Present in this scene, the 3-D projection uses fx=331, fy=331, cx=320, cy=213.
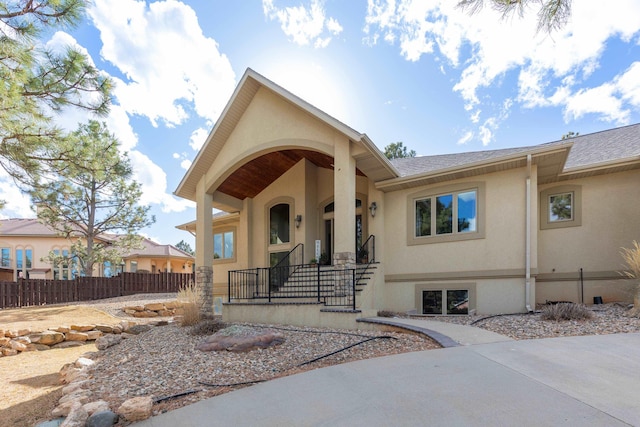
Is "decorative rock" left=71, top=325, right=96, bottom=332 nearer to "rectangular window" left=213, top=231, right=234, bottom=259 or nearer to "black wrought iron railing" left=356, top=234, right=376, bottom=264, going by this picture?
"rectangular window" left=213, top=231, right=234, bottom=259

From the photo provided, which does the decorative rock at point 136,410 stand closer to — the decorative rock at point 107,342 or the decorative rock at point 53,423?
the decorative rock at point 53,423

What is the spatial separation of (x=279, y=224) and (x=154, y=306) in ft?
22.2

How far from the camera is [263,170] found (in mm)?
12078

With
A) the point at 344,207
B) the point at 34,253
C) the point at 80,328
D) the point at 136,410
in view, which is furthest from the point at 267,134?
the point at 34,253

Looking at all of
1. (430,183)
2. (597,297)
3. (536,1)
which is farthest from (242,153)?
(597,297)

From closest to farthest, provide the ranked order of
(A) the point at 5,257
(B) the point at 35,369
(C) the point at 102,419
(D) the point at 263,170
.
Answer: (C) the point at 102,419 → (B) the point at 35,369 → (D) the point at 263,170 → (A) the point at 5,257

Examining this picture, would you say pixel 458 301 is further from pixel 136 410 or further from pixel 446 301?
pixel 136 410

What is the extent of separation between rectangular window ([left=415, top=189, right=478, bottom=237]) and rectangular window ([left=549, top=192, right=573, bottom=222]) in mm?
2354

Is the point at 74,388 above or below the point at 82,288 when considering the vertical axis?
above

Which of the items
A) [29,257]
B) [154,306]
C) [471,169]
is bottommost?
[154,306]

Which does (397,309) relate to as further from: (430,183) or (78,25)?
(78,25)

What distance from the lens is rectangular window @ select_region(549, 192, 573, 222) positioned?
9.01 meters

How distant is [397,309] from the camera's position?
962 centimetres

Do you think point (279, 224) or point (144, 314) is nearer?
point (279, 224)
